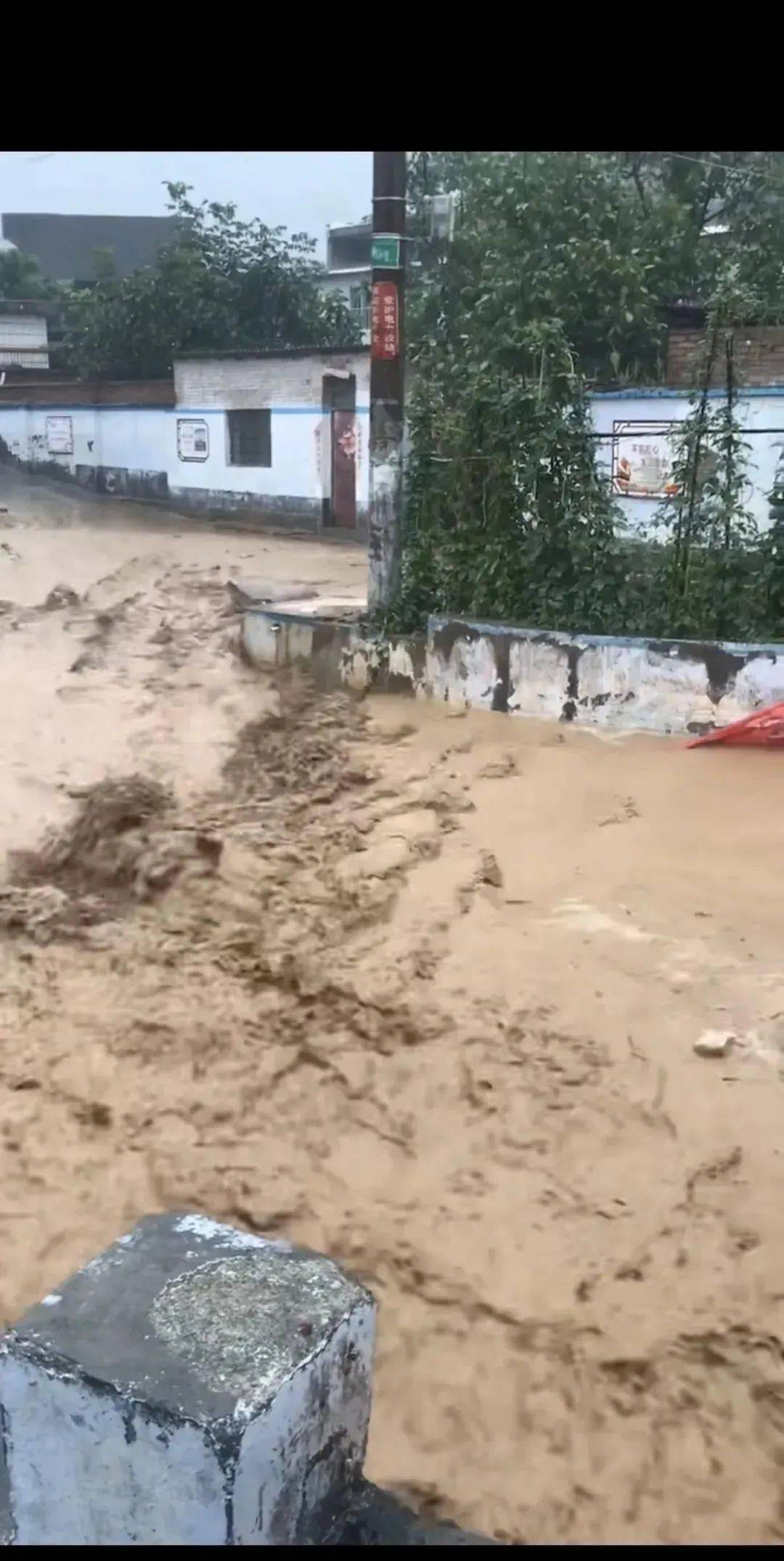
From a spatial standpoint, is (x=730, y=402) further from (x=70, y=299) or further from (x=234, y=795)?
(x=70, y=299)

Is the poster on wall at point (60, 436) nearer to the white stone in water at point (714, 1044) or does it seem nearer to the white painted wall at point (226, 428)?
the white painted wall at point (226, 428)

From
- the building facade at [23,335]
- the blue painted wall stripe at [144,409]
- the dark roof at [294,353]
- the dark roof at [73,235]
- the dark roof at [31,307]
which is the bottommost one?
the blue painted wall stripe at [144,409]

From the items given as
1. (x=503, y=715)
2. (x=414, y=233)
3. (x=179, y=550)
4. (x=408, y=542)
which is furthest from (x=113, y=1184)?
(x=414, y=233)

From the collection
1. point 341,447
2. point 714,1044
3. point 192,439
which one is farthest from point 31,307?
point 714,1044

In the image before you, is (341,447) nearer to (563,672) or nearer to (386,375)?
(386,375)

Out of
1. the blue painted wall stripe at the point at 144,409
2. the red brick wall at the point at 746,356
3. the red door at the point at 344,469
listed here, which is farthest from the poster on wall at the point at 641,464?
the red door at the point at 344,469

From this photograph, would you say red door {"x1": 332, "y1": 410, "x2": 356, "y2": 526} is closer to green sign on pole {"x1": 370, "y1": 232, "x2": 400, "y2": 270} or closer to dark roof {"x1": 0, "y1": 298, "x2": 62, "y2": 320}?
green sign on pole {"x1": 370, "y1": 232, "x2": 400, "y2": 270}

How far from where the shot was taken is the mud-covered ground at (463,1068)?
2.92 m

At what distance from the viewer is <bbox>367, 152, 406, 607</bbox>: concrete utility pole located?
9.10m

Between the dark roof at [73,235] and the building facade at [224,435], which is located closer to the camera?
the building facade at [224,435]

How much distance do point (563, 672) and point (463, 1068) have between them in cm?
435

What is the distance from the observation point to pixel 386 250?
9.27 metres

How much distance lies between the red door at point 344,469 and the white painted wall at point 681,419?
20.4 ft

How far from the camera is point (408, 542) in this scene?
982cm
